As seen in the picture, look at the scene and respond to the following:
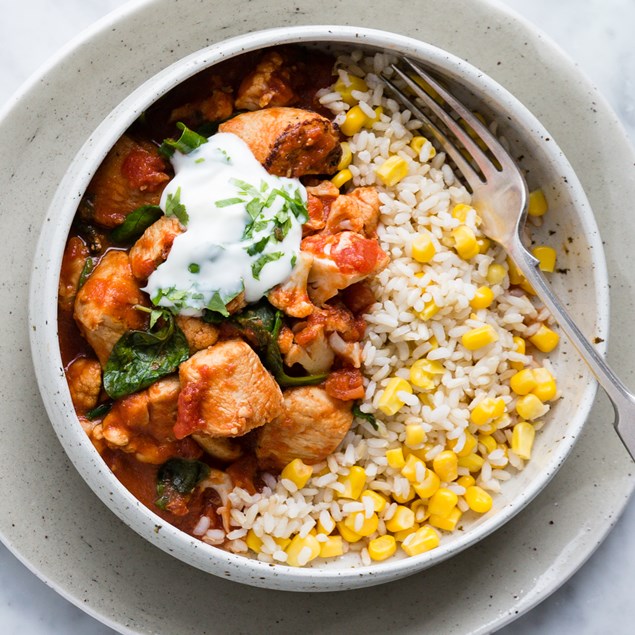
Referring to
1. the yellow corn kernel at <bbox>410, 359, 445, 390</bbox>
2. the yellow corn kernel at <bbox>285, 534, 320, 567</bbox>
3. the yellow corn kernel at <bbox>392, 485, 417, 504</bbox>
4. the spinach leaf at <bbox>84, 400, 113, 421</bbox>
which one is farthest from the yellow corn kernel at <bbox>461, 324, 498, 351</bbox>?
the spinach leaf at <bbox>84, 400, 113, 421</bbox>

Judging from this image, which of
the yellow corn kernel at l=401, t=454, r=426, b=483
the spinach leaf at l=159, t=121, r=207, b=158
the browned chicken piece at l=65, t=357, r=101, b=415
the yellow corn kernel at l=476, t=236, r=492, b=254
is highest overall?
the spinach leaf at l=159, t=121, r=207, b=158

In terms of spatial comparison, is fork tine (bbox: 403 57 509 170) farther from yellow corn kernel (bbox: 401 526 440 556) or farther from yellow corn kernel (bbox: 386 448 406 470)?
yellow corn kernel (bbox: 401 526 440 556)

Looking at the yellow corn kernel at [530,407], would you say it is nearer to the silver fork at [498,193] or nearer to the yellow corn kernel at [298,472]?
the silver fork at [498,193]

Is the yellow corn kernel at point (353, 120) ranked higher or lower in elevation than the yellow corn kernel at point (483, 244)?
higher

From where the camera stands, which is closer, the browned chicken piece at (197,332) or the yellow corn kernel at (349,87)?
the browned chicken piece at (197,332)

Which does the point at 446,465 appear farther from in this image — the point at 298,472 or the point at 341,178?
the point at 341,178

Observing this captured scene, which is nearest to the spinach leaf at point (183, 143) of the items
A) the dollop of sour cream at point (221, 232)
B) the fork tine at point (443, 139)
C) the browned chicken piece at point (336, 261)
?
the dollop of sour cream at point (221, 232)

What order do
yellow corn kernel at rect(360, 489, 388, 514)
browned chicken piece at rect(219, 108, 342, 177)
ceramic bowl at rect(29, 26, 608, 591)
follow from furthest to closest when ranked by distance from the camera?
yellow corn kernel at rect(360, 489, 388, 514) < browned chicken piece at rect(219, 108, 342, 177) < ceramic bowl at rect(29, 26, 608, 591)

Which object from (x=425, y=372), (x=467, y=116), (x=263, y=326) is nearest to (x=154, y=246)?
(x=263, y=326)
